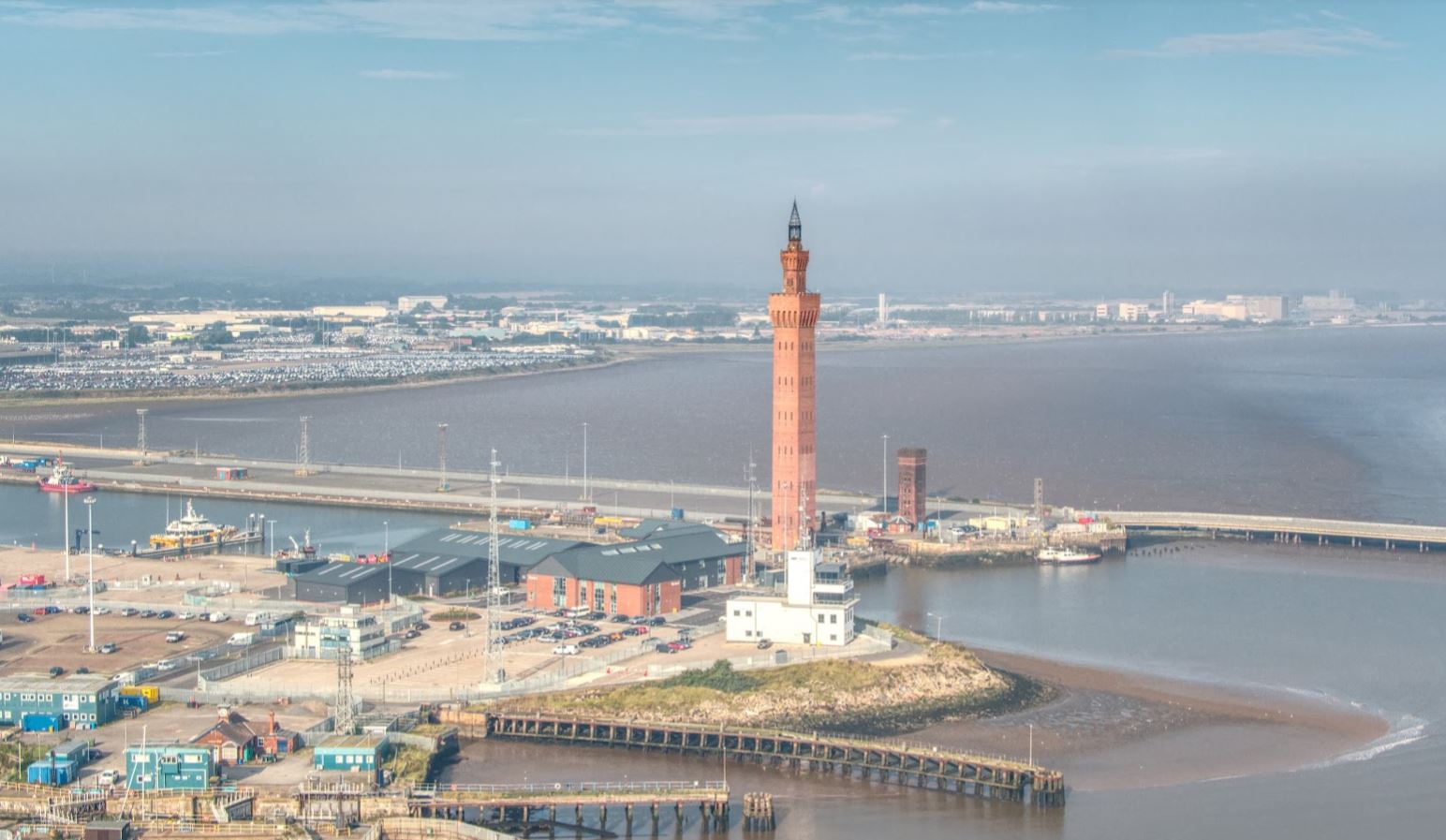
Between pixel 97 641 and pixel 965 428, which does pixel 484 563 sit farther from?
pixel 965 428

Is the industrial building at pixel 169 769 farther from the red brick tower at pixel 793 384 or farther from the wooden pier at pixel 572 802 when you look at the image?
the red brick tower at pixel 793 384

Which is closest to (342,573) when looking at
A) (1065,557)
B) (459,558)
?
(459,558)

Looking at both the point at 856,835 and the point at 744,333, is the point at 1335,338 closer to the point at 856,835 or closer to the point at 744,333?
the point at 744,333

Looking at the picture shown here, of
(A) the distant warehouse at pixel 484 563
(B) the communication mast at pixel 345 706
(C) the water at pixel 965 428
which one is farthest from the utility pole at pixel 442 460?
(B) the communication mast at pixel 345 706

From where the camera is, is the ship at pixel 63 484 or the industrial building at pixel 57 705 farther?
the ship at pixel 63 484

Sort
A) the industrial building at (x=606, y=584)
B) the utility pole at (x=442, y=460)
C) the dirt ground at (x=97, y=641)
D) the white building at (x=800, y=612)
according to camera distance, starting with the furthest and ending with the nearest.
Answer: the utility pole at (x=442, y=460) → the industrial building at (x=606, y=584) → the white building at (x=800, y=612) → the dirt ground at (x=97, y=641)

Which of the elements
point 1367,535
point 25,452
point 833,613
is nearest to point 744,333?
point 25,452

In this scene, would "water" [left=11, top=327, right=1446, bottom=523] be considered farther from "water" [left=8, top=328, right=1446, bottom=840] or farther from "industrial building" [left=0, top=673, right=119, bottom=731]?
"industrial building" [left=0, top=673, right=119, bottom=731]
